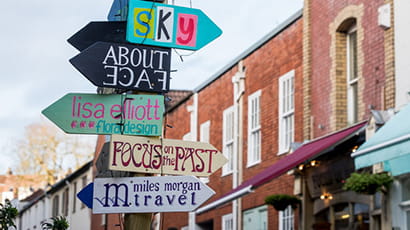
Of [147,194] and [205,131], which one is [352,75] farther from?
[147,194]

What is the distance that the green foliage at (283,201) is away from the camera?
1828cm

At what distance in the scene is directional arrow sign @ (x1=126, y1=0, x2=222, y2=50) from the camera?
7.48m

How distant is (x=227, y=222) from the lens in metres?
23.8

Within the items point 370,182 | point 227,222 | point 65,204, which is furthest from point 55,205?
Answer: point 370,182

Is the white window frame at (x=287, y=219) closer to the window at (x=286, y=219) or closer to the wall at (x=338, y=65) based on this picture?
the window at (x=286, y=219)

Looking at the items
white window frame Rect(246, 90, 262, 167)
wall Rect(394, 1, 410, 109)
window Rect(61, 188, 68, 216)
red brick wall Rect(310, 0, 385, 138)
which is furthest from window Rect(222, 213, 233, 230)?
window Rect(61, 188, 68, 216)

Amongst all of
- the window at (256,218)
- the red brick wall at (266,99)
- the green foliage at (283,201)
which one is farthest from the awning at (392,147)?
the window at (256,218)

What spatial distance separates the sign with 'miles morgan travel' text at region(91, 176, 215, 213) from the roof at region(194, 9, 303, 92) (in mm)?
Answer: 12748

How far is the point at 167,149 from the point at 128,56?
33.1 inches

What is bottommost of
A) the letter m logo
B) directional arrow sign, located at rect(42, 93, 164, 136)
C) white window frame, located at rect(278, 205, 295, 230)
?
the letter m logo

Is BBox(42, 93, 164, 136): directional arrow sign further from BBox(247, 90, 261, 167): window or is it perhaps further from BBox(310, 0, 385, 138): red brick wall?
BBox(247, 90, 261, 167): window

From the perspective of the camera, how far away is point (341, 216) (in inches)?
674

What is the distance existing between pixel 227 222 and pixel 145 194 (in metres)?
16.8

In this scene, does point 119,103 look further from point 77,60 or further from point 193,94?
point 193,94
